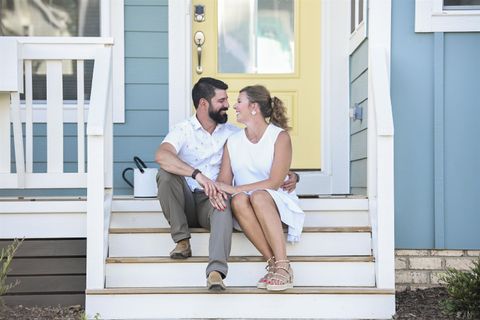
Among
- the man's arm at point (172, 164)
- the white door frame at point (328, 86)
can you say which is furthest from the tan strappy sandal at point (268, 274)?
the white door frame at point (328, 86)

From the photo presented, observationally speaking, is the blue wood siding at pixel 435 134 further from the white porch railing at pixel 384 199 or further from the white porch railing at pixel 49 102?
the white porch railing at pixel 49 102

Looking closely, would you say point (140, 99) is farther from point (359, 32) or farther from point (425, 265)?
point (425, 265)

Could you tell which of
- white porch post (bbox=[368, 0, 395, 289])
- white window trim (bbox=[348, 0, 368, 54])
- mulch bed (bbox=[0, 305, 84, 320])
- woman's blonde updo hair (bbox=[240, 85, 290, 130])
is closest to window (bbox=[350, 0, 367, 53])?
white window trim (bbox=[348, 0, 368, 54])

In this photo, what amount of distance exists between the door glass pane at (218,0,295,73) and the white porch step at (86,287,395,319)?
2.00m

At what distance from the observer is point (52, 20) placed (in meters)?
5.39

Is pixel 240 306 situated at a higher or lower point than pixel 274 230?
lower

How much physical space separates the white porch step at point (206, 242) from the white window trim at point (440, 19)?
124 centimetres

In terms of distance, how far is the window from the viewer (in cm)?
490

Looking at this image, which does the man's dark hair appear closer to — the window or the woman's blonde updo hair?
the woman's blonde updo hair

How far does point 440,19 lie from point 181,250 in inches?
77.2

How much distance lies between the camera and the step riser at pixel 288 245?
4.32 meters

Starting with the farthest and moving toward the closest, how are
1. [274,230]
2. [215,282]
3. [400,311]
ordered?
1. [400,311]
2. [274,230]
3. [215,282]

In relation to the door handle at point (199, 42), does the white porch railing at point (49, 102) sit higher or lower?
lower

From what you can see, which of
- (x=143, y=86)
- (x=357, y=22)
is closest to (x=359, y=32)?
(x=357, y=22)
